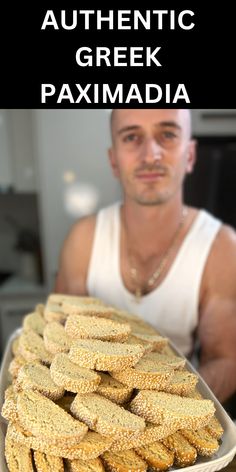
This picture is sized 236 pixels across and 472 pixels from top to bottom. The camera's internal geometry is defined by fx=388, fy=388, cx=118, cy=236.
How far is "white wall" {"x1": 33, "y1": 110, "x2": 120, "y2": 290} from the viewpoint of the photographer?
3.64 ft

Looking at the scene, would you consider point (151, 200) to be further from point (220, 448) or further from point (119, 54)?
point (220, 448)

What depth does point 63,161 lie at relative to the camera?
4.42 ft

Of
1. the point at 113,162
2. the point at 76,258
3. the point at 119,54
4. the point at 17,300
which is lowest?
the point at 17,300

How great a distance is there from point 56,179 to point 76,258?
36 centimetres

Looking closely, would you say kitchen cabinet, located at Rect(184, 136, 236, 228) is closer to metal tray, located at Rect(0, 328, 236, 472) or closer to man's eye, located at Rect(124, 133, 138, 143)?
man's eye, located at Rect(124, 133, 138, 143)

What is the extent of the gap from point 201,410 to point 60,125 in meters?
0.92

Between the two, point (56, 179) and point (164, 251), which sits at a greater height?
point (56, 179)

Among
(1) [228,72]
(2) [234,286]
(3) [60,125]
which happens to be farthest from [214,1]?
(2) [234,286]

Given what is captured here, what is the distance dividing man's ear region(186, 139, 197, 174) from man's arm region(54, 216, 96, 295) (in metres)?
0.33

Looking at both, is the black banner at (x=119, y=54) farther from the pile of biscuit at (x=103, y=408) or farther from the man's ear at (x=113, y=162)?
the pile of biscuit at (x=103, y=408)

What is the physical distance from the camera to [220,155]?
1180 millimetres

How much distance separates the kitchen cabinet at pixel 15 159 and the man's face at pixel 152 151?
0.58 meters

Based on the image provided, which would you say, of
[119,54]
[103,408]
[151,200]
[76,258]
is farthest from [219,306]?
[119,54]

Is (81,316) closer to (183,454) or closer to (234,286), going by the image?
(183,454)
